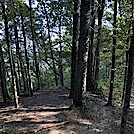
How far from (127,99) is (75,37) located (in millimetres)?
5932

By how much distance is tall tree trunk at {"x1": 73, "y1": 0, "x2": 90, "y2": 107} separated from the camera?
1010 centimetres

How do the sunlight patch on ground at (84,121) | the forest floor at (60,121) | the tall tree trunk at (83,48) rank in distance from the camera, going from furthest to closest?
the tall tree trunk at (83,48) < the sunlight patch on ground at (84,121) < the forest floor at (60,121)

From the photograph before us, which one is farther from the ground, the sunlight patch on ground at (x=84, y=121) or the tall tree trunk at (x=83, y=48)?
the tall tree trunk at (x=83, y=48)

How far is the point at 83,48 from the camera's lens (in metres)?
10.4

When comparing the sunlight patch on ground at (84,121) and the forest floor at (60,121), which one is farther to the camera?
the sunlight patch on ground at (84,121)

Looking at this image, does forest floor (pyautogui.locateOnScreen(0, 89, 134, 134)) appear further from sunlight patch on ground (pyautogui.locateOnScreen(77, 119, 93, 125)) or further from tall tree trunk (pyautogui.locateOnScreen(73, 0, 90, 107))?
tall tree trunk (pyautogui.locateOnScreen(73, 0, 90, 107))

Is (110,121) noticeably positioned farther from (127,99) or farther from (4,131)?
(4,131)

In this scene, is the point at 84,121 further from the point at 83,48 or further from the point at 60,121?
the point at 83,48

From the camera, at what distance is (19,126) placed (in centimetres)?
860

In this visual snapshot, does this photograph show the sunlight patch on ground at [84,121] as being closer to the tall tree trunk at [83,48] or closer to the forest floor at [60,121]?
the forest floor at [60,121]

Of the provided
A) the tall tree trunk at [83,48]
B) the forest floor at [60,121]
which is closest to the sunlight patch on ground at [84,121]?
the forest floor at [60,121]

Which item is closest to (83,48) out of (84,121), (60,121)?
(84,121)

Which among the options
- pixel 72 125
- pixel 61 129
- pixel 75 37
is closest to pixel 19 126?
pixel 61 129

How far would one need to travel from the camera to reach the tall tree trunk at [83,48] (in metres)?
10.1
